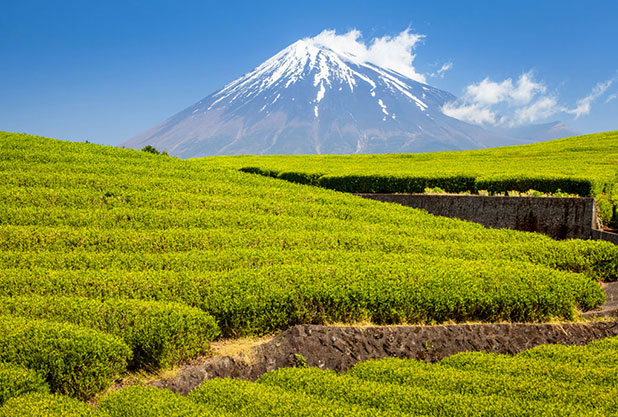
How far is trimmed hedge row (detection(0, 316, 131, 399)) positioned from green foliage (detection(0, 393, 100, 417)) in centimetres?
43

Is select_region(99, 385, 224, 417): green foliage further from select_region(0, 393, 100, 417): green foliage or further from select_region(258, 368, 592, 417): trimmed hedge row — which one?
select_region(258, 368, 592, 417): trimmed hedge row

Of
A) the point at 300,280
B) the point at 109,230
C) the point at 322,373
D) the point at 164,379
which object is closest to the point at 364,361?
the point at 322,373

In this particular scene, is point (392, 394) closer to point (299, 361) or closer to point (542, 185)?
point (299, 361)

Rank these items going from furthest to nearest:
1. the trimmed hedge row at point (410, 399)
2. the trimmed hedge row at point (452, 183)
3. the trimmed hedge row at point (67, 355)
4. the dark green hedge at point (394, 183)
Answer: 1. the dark green hedge at point (394, 183)
2. the trimmed hedge row at point (452, 183)
3. the trimmed hedge row at point (67, 355)
4. the trimmed hedge row at point (410, 399)

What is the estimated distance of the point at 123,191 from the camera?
14.2m

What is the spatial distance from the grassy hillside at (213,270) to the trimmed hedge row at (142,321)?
0.02m

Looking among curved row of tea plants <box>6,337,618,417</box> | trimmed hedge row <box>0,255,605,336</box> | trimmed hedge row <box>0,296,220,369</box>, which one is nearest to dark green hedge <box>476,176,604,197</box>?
trimmed hedge row <box>0,255,605,336</box>

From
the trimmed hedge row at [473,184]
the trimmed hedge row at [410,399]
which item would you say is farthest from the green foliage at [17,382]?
the trimmed hedge row at [473,184]

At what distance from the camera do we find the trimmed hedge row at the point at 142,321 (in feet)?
23.4

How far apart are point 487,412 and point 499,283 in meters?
4.30

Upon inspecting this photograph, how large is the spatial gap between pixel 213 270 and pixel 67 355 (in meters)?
3.46

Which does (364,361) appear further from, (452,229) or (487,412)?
(452,229)

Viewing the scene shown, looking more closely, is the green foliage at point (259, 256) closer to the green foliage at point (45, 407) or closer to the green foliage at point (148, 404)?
the green foliage at point (148, 404)

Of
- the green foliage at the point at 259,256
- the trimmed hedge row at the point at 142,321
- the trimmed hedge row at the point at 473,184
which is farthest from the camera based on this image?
the trimmed hedge row at the point at 473,184
